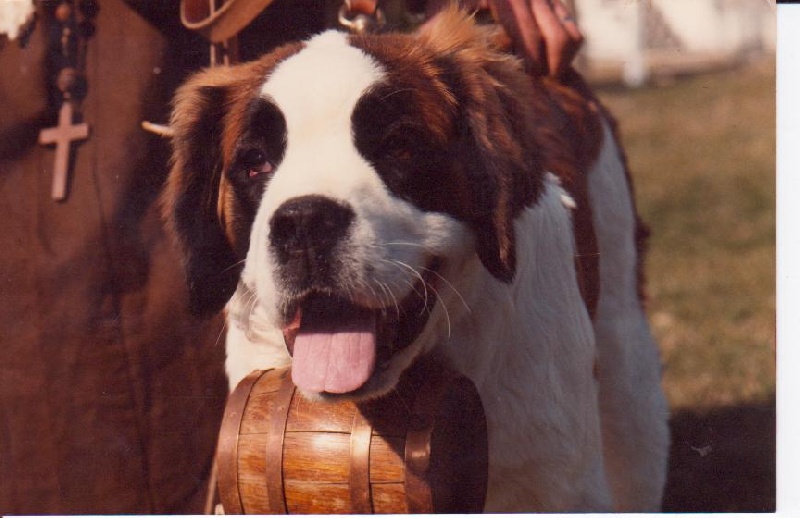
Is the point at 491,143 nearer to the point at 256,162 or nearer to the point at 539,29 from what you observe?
the point at 256,162

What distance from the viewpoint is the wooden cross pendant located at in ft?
11.8

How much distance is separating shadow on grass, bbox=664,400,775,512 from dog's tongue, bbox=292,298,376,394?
1508 mm

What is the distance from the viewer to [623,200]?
388 cm

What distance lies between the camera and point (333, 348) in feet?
8.57

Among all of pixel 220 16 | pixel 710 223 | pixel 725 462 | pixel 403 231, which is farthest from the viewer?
pixel 710 223

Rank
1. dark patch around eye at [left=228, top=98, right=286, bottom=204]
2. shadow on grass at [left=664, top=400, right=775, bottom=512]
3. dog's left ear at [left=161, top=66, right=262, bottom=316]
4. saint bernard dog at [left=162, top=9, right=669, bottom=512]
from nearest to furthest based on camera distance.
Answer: saint bernard dog at [left=162, top=9, right=669, bottom=512] < dark patch around eye at [left=228, top=98, right=286, bottom=204] < dog's left ear at [left=161, top=66, right=262, bottom=316] < shadow on grass at [left=664, top=400, right=775, bottom=512]

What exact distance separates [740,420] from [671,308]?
6.22 ft

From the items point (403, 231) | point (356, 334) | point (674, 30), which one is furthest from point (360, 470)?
point (674, 30)

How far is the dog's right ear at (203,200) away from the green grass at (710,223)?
1.78m

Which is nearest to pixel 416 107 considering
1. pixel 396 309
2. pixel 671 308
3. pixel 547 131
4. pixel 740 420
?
pixel 396 309

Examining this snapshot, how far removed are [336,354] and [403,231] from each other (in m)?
0.32

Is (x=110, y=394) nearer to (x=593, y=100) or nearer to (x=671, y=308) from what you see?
(x=593, y=100)

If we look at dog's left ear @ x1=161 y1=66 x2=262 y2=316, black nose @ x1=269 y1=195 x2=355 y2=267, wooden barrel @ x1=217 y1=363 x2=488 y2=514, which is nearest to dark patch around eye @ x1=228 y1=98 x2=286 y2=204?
dog's left ear @ x1=161 y1=66 x2=262 y2=316

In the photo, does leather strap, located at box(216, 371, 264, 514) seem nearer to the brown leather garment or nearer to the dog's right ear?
the dog's right ear
